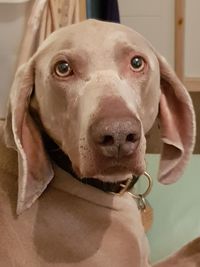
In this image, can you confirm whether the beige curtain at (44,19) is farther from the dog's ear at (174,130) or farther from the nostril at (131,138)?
the nostril at (131,138)

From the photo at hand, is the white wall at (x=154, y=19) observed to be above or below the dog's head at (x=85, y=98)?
below

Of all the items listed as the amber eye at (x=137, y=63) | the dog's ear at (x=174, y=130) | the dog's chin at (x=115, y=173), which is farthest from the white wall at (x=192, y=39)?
the dog's chin at (x=115, y=173)

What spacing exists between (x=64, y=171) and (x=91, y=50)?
25 cm

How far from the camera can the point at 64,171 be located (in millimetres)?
1150

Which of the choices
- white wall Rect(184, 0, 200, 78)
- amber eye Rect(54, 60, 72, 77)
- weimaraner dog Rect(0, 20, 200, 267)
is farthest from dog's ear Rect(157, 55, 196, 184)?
white wall Rect(184, 0, 200, 78)

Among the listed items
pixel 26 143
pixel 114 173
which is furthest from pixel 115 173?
pixel 26 143

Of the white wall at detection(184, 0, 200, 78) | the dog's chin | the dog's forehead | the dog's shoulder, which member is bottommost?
the white wall at detection(184, 0, 200, 78)

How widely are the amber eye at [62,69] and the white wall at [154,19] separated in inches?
103

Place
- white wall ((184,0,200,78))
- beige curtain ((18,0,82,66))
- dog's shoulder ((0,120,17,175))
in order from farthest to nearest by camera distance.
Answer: white wall ((184,0,200,78)), beige curtain ((18,0,82,66)), dog's shoulder ((0,120,17,175))

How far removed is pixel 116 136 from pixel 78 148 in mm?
112

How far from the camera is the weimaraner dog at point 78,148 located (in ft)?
3.43

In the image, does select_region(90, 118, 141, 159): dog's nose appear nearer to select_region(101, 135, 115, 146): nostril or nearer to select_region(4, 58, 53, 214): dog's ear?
select_region(101, 135, 115, 146): nostril

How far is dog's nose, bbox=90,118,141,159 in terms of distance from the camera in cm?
92

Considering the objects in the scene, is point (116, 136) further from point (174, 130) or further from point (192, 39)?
point (192, 39)
